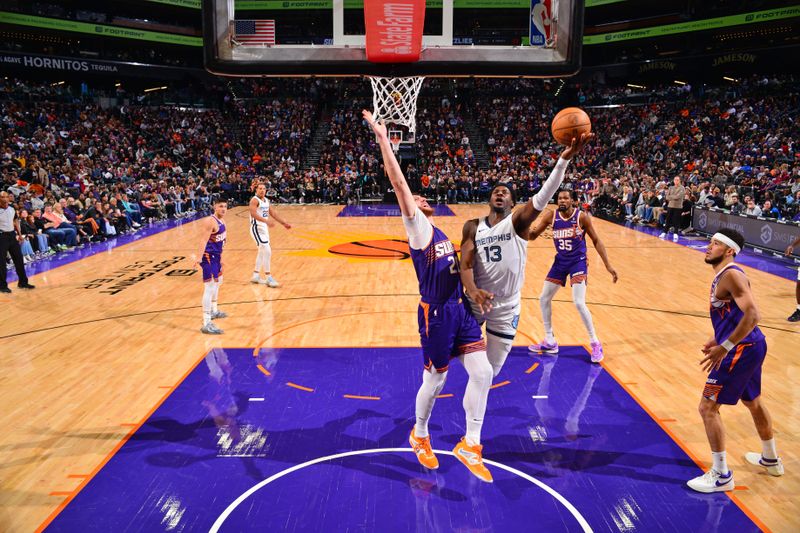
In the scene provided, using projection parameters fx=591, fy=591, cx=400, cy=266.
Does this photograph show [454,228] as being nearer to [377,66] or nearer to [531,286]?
[531,286]

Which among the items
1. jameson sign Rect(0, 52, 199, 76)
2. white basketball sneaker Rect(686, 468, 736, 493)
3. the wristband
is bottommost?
white basketball sneaker Rect(686, 468, 736, 493)

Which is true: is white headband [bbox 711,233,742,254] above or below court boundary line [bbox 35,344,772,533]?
above

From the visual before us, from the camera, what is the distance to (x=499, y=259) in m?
4.38

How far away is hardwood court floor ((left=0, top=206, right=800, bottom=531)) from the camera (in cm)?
469

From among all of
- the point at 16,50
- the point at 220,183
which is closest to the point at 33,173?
the point at 220,183

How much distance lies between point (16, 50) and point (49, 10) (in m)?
2.60

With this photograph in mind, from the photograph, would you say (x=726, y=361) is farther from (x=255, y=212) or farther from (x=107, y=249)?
(x=107, y=249)

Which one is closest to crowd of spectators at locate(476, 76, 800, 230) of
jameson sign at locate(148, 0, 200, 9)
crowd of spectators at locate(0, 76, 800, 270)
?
crowd of spectators at locate(0, 76, 800, 270)

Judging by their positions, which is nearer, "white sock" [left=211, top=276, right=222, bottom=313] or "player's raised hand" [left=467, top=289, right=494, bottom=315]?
"player's raised hand" [left=467, top=289, right=494, bottom=315]

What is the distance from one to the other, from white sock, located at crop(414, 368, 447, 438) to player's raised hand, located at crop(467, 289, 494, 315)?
1.89ft

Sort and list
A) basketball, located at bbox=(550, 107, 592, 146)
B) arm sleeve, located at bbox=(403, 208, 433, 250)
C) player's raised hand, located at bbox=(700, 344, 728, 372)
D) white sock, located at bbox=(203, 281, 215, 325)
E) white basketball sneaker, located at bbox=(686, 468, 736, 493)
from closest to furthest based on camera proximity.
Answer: player's raised hand, located at bbox=(700, 344, 728, 372) < arm sleeve, located at bbox=(403, 208, 433, 250) < white basketball sneaker, located at bbox=(686, 468, 736, 493) < basketball, located at bbox=(550, 107, 592, 146) < white sock, located at bbox=(203, 281, 215, 325)

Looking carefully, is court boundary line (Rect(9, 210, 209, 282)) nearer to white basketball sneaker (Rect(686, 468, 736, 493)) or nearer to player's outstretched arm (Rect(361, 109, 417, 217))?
player's outstretched arm (Rect(361, 109, 417, 217))

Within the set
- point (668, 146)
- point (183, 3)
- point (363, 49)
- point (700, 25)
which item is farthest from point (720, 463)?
point (183, 3)

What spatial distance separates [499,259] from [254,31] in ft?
17.1
